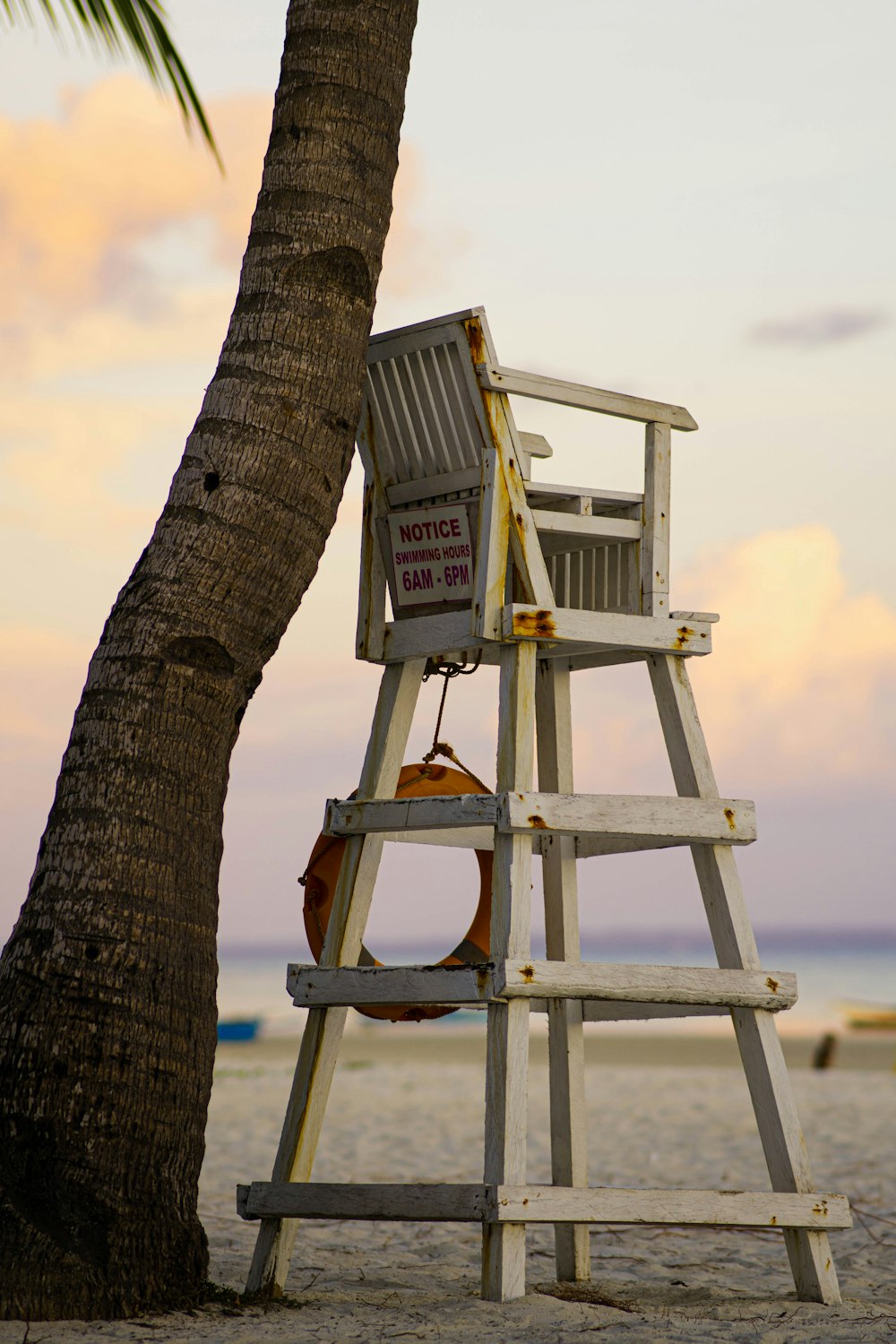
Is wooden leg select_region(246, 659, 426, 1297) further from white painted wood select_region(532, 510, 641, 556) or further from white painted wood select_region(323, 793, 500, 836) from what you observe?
white painted wood select_region(532, 510, 641, 556)

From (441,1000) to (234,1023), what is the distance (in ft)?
80.9

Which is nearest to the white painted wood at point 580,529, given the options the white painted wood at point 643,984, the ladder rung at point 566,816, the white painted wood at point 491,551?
the white painted wood at point 491,551

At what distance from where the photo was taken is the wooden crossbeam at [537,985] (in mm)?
4242

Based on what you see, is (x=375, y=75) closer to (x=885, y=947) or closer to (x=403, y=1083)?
(x=403, y=1083)

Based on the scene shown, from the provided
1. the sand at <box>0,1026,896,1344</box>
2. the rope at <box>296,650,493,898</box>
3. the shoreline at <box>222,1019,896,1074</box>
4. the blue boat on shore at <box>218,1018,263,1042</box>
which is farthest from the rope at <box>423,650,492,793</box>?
the blue boat on shore at <box>218,1018,263,1042</box>

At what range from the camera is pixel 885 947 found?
75812 mm

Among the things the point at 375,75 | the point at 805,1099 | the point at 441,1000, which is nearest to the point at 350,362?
the point at 375,75

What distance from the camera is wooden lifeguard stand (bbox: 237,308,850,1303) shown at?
4273mm

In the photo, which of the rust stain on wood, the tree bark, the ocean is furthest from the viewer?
the ocean

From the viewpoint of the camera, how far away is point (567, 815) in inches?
175

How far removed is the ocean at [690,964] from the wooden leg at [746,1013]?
56.3ft

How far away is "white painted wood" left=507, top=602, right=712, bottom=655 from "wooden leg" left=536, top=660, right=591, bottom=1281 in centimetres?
54

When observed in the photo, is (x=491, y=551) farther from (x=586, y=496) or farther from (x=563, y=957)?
(x=563, y=957)

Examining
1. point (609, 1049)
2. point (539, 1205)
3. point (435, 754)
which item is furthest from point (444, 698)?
point (609, 1049)
